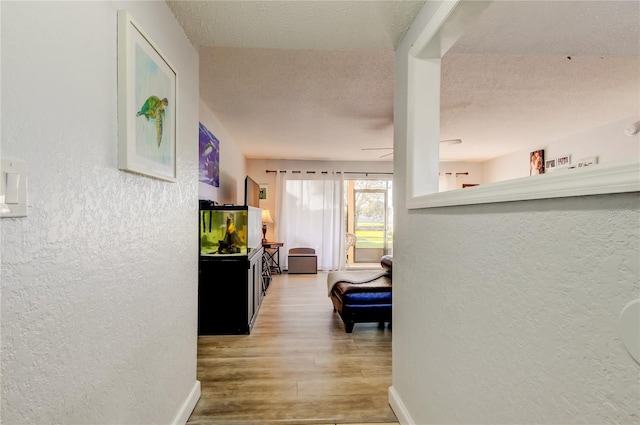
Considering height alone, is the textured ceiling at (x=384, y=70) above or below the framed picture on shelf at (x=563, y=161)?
above

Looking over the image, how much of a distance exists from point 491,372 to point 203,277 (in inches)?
103

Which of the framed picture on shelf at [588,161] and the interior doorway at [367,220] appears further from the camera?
the interior doorway at [367,220]

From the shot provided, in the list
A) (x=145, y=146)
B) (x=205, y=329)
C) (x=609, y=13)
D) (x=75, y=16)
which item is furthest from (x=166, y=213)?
(x=609, y=13)

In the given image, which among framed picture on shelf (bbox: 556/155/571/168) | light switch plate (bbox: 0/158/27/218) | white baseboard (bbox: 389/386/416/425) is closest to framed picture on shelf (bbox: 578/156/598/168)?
framed picture on shelf (bbox: 556/155/571/168)

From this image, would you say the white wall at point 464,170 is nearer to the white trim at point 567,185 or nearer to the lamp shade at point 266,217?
the lamp shade at point 266,217

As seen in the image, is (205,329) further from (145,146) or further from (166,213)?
(145,146)

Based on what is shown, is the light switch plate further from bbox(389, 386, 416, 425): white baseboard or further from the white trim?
bbox(389, 386, 416, 425): white baseboard

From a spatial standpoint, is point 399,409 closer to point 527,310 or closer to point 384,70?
point 527,310

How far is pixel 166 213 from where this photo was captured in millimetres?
1496

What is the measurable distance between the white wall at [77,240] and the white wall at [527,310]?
4.12 ft

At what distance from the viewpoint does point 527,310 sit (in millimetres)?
814

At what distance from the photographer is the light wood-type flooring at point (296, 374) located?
71.2 inches

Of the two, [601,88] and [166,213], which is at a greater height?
[601,88]

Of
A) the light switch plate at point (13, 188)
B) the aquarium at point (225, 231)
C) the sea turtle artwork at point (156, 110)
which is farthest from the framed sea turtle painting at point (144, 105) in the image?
the aquarium at point (225, 231)
